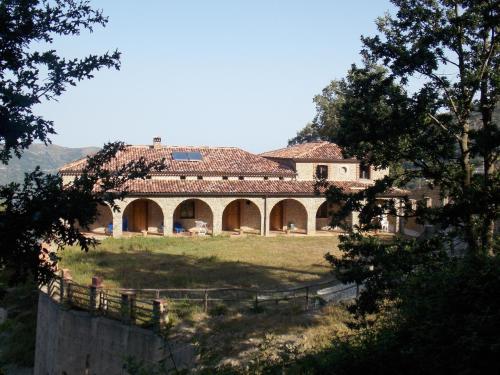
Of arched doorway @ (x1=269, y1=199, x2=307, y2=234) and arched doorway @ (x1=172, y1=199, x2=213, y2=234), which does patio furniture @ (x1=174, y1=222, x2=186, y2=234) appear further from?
arched doorway @ (x1=269, y1=199, x2=307, y2=234)

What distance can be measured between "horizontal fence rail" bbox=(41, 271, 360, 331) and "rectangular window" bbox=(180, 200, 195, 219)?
50.6ft

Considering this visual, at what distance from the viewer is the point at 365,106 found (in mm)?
11781

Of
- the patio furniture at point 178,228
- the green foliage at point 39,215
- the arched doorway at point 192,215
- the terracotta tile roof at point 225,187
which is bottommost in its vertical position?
the patio furniture at point 178,228

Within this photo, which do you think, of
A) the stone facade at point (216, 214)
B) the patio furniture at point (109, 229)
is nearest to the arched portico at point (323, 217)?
the stone facade at point (216, 214)

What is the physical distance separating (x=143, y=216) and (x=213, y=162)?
5.96 meters

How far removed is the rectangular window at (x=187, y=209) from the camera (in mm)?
33656

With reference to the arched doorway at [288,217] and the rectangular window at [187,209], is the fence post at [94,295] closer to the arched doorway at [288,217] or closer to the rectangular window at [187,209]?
the rectangular window at [187,209]

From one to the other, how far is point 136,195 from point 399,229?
1720cm

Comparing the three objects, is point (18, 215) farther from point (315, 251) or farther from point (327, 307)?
point (315, 251)

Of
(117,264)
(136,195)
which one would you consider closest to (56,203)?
(117,264)

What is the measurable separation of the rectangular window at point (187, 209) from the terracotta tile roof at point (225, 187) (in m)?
1.63

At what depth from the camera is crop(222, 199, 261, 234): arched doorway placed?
34.0 meters

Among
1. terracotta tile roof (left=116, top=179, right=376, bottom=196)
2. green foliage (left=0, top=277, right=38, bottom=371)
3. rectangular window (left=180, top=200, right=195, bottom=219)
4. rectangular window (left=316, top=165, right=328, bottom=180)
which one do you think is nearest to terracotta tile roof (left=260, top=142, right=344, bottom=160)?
rectangular window (left=316, top=165, right=328, bottom=180)

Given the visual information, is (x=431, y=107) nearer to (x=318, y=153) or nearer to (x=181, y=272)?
(x=181, y=272)
